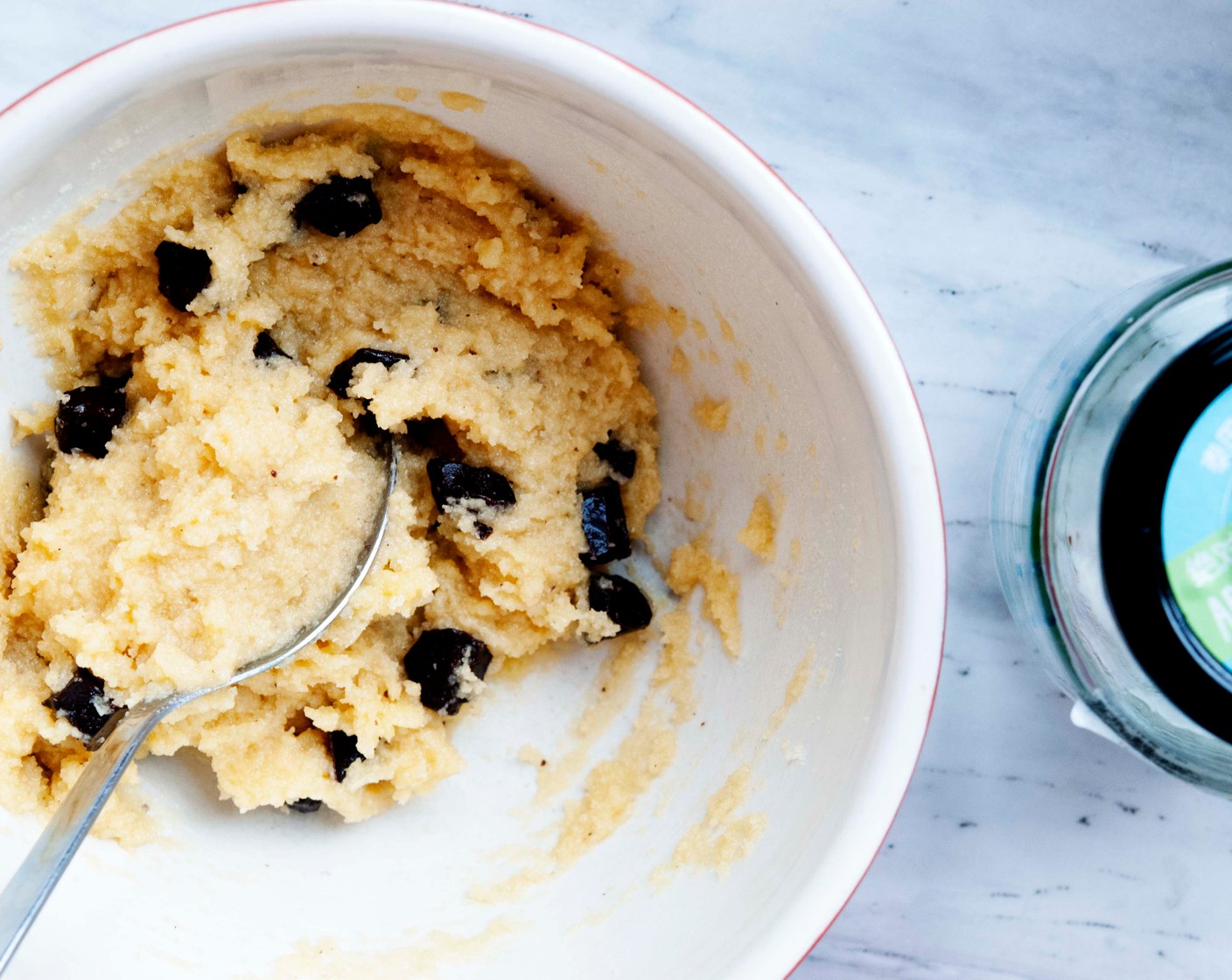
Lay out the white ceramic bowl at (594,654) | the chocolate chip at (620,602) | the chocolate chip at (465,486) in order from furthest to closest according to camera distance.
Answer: the chocolate chip at (620,602) → the chocolate chip at (465,486) → the white ceramic bowl at (594,654)

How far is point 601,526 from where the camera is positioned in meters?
1.61

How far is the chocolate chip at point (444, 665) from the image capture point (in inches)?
61.6

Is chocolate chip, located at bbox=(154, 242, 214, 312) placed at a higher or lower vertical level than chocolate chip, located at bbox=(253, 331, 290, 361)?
higher

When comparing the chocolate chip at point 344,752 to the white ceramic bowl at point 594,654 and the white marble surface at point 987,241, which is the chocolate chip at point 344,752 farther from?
the white marble surface at point 987,241

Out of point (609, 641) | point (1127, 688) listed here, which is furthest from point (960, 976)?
point (609, 641)

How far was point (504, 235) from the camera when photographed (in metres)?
1.47

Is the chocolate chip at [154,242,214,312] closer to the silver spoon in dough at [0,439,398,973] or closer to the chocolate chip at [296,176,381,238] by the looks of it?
the chocolate chip at [296,176,381,238]

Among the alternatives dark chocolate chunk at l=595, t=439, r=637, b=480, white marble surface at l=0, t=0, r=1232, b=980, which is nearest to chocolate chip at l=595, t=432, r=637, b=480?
dark chocolate chunk at l=595, t=439, r=637, b=480

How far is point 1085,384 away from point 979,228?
32cm

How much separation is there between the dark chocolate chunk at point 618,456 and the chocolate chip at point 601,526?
0.05m

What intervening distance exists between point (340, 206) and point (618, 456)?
0.54 metres

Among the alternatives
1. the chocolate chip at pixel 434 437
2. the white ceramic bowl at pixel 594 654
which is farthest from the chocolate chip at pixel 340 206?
the chocolate chip at pixel 434 437

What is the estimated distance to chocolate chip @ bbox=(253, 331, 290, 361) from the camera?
4.83ft

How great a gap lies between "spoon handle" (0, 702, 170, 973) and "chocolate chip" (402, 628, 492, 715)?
0.35 m
